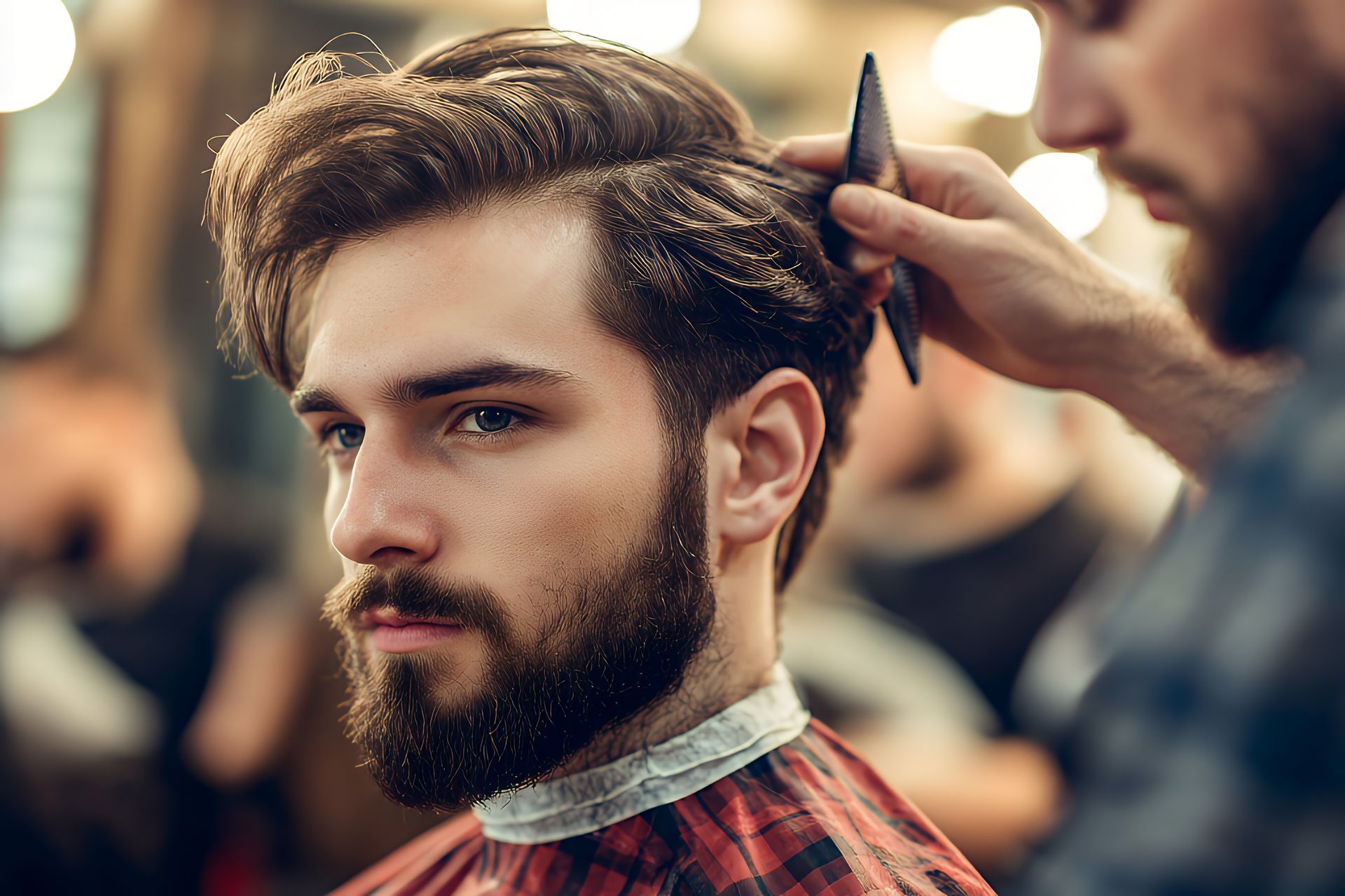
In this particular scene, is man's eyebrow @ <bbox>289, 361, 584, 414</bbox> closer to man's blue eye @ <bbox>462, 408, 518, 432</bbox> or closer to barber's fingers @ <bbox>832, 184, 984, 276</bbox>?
man's blue eye @ <bbox>462, 408, 518, 432</bbox>

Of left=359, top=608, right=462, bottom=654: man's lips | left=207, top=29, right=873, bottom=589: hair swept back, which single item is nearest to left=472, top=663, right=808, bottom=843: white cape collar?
left=359, top=608, right=462, bottom=654: man's lips

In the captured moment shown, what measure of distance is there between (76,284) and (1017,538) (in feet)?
10.0

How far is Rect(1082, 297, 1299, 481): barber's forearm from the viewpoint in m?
1.17

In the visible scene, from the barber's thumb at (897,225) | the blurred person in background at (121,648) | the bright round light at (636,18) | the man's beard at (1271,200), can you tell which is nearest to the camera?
the man's beard at (1271,200)

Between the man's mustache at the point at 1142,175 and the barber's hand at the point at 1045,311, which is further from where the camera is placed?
the barber's hand at the point at 1045,311

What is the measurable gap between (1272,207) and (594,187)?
0.58 m

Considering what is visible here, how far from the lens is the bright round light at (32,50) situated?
3.00 metres

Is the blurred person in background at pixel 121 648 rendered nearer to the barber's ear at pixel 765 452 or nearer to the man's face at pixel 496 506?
the man's face at pixel 496 506

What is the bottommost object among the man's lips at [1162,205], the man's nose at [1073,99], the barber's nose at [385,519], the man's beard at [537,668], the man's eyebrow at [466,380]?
the man's beard at [537,668]

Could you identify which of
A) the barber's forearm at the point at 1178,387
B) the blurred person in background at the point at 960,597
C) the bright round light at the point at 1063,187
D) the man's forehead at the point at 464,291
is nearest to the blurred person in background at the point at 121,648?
the blurred person in background at the point at 960,597

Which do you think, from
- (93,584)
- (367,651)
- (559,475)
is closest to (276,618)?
(93,584)

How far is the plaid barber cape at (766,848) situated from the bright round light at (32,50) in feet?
9.65

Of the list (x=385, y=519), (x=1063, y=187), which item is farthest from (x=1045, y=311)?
(x=1063, y=187)

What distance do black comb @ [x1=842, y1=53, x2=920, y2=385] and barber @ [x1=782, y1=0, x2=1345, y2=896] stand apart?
0.03 metres
